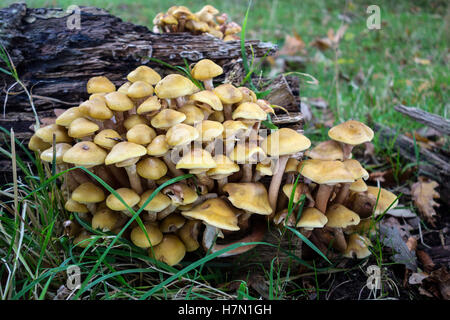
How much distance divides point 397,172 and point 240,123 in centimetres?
204

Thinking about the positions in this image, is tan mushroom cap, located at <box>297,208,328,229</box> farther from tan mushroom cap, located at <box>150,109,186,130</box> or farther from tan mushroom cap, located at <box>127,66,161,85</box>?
tan mushroom cap, located at <box>127,66,161,85</box>

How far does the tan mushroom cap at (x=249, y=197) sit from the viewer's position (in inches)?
76.0

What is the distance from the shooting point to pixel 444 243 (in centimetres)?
262

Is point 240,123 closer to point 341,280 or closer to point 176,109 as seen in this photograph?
point 176,109

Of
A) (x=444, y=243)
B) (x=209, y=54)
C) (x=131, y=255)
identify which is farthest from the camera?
(x=209, y=54)

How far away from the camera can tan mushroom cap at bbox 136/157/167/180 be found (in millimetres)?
1949

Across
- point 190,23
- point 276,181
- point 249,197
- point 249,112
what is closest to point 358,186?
point 276,181

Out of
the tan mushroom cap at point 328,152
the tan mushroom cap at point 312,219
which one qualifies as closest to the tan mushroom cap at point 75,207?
the tan mushroom cap at point 312,219

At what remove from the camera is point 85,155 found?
6.15 feet

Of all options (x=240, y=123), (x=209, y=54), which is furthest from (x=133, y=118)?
(x=209, y=54)

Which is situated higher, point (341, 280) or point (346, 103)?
point (346, 103)

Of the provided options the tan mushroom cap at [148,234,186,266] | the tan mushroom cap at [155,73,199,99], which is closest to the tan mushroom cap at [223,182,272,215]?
the tan mushroom cap at [148,234,186,266]
